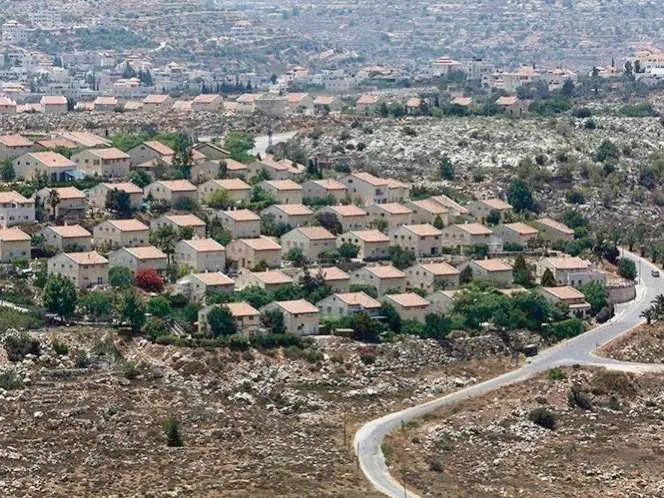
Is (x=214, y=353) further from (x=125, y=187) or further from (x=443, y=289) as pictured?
(x=125, y=187)

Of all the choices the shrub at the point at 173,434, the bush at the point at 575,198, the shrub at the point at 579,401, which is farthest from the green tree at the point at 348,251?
the bush at the point at 575,198

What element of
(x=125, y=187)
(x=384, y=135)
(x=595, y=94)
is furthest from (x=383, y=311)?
(x=595, y=94)

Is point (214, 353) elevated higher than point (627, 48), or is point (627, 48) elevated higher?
point (214, 353)

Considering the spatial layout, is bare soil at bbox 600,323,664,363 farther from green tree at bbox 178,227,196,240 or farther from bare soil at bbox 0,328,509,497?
green tree at bbox 178,227,196,240

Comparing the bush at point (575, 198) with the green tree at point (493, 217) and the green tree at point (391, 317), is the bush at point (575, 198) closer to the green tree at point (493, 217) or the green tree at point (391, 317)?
the green tree at point (493, 217)

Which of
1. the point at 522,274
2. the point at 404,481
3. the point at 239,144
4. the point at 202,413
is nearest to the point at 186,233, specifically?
the point at 522,274

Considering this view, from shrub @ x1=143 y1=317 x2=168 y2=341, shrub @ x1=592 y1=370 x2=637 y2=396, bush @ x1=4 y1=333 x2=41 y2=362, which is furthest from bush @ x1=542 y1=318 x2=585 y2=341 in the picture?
bush @ x1=4 y1=333 x2=41 y2=362
